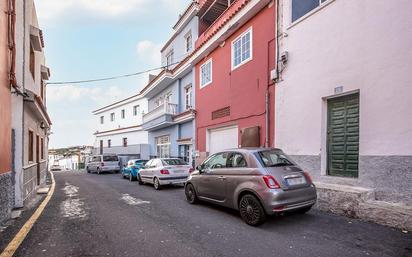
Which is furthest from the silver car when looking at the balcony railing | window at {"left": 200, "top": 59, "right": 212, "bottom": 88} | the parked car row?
the balcony railing

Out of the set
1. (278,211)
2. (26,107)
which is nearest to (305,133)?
(278,211)

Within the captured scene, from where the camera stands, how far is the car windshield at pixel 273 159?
5.70 m

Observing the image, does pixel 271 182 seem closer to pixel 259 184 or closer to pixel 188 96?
pixel 259 184

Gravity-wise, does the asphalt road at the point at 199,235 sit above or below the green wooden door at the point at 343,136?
below

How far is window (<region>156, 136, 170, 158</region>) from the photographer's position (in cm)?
1986

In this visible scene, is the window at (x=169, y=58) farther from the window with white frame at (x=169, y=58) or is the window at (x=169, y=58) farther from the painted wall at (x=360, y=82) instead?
the painted wall at (x=360, y=82)

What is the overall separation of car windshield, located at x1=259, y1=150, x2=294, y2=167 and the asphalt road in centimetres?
125

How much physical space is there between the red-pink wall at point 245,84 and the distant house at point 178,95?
2.14 metres

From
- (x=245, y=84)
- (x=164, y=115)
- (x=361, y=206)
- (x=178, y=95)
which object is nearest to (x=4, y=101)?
(x=245, y=84)

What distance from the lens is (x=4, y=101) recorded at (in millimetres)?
5969

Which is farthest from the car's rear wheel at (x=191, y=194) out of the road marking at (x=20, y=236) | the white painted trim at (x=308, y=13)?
the white painted trim at (x=308, y=13)

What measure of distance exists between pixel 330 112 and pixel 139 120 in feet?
79.5

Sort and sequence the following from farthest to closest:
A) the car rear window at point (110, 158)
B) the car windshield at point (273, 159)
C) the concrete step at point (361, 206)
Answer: the car rear window at point (110, 158)
the car windshield at point (273, 159)
the concrete step at point (361, 206)

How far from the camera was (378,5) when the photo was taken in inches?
239
